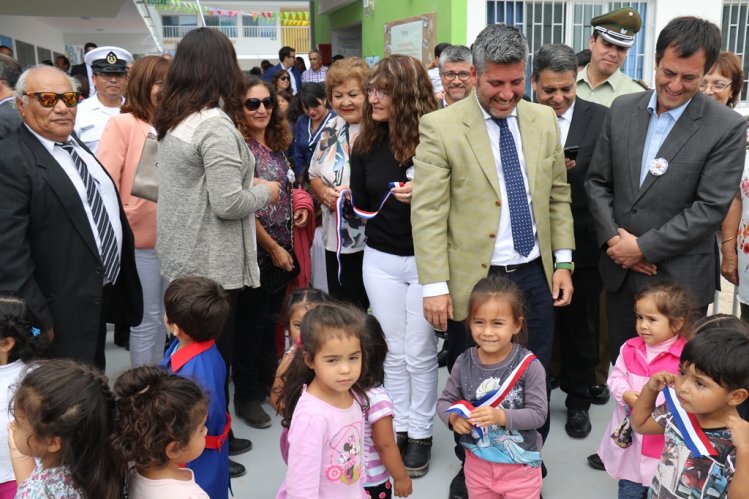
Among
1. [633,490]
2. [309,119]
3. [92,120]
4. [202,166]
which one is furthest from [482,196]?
[309,119]

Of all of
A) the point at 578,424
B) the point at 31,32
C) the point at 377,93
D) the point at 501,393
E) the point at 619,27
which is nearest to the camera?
the point at 501,393

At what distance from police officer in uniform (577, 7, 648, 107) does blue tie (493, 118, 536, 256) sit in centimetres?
170

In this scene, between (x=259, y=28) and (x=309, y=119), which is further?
(x=259, y=28)

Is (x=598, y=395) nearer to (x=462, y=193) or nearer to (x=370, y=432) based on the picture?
(x=462, y=193)

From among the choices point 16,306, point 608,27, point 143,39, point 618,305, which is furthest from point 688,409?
point 143,39

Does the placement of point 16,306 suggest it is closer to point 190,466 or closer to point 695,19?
point 190,466

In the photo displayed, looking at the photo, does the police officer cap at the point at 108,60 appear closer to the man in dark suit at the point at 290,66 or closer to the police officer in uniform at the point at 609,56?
the police officer in uniform at the point at 609,56

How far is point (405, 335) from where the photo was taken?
345 centimetres

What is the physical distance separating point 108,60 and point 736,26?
9.76 meters

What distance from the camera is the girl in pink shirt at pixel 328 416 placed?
6.95 feet

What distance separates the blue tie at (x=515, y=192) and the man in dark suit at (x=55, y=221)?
5.62ft

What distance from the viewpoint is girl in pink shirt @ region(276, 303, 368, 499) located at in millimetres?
2117

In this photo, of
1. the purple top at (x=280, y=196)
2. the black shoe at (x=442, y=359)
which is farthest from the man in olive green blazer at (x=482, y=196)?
the black shoe at (x=442, y=359)

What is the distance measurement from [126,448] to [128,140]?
239cm
